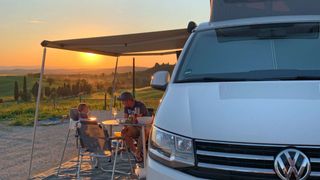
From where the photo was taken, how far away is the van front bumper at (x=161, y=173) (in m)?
3.10

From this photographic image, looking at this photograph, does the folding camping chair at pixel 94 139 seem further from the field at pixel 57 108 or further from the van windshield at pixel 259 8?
the field at pixel 57 108

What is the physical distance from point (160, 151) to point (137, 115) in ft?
16.0

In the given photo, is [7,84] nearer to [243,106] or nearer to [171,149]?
→ [171,149]

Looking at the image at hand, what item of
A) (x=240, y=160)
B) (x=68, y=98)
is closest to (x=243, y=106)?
(x=240, y=160)

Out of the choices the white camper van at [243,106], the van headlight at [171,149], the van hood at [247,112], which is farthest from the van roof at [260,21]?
the van headlight at [171,149]

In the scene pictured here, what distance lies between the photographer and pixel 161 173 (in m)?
3.20

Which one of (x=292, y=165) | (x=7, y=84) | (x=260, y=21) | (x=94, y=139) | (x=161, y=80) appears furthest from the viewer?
(x=7, y=84)

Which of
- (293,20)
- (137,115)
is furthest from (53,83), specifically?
(293,20)

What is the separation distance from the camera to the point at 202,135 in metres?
3.08

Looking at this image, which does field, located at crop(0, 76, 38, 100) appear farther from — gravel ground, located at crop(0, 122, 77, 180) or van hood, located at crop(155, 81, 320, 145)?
van hood, located at crop(155, 81, 320, 145)

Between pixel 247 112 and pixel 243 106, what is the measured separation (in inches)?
3.2

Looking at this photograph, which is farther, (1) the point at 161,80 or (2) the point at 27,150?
(2) the point at 27,150

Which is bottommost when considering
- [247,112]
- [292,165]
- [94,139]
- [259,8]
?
[292,165]

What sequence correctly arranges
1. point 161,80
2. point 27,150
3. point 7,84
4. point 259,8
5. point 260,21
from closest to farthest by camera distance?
point 161,80 < point 260,21 < point 259,8 < point 27,150 < point 7,84
